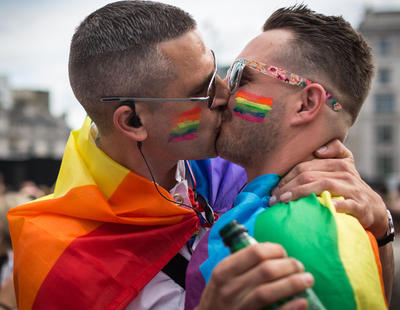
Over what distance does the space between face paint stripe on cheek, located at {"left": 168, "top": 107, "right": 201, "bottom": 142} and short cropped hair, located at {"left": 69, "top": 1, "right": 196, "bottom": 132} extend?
224mm

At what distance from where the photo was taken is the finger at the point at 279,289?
129 cm

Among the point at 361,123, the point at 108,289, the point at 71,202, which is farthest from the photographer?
the point at 361,123

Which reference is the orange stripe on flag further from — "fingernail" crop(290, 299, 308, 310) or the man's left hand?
"fingernail" crop(290, 299, 308, 310)

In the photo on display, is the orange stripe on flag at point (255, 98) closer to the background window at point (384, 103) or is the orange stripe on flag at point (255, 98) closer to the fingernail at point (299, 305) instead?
the fingernail at point (299, 305)

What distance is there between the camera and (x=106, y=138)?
8.67 ft

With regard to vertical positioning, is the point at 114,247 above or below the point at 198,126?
below

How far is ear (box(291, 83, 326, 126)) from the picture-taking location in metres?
2.25

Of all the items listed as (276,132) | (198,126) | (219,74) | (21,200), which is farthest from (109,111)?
(21,200)

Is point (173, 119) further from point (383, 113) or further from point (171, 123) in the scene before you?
point (383, 113)

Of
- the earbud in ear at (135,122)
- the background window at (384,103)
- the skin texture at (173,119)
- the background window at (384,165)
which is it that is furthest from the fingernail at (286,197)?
the background window at (384,103)

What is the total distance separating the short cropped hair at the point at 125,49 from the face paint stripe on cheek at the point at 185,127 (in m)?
0.22

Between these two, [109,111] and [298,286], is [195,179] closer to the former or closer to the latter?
[109,111]

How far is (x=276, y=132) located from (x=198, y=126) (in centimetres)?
50

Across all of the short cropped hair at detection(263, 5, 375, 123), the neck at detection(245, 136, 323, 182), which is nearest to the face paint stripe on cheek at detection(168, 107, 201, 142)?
the neck at detection(245, 136, 323, 182)
